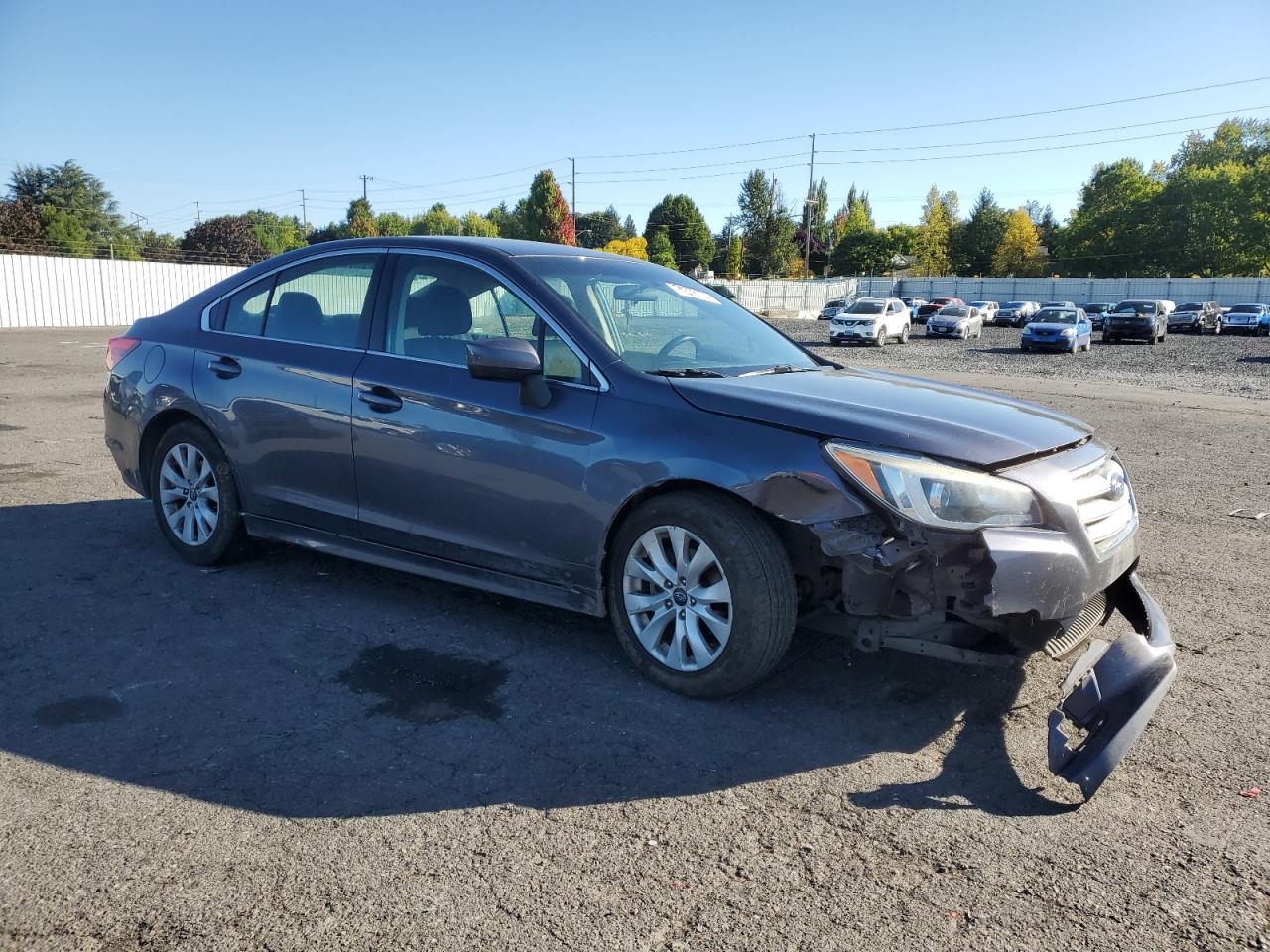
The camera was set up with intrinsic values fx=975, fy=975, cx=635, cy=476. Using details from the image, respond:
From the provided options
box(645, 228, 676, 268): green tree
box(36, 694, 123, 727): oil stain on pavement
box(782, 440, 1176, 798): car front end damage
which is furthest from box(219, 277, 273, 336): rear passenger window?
box(645, 228, 676, 268): green tree

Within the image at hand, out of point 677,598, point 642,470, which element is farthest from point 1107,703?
point 642,470

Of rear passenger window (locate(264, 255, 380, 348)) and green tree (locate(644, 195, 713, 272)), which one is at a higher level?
green tree (locate(644, 195, 713, 272))

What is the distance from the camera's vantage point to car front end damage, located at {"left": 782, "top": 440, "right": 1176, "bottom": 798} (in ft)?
10.1

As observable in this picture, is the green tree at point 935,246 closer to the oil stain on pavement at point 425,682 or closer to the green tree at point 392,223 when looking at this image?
the green tree at point 392,223

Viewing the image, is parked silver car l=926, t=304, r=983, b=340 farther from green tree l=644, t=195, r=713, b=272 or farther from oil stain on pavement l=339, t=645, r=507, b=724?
green tree l=644, t=195, r=713, b=272

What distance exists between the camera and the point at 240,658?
398 centimetres

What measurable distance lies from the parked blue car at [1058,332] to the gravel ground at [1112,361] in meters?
0.60

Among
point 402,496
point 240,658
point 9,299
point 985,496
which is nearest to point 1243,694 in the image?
point 985,496

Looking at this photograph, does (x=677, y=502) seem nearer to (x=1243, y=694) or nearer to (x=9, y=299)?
(x=1243, y=694)

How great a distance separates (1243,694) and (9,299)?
118 feet

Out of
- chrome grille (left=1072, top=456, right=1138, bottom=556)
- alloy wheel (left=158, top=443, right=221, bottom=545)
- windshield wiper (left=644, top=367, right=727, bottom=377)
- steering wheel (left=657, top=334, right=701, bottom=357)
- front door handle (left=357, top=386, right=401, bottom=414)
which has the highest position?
steering wheel (left=657, top=334, right=701, bottom=357)

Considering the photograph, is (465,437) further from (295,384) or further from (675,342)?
(295,384)

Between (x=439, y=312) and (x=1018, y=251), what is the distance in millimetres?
110993

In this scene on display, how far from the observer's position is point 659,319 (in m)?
4.43
